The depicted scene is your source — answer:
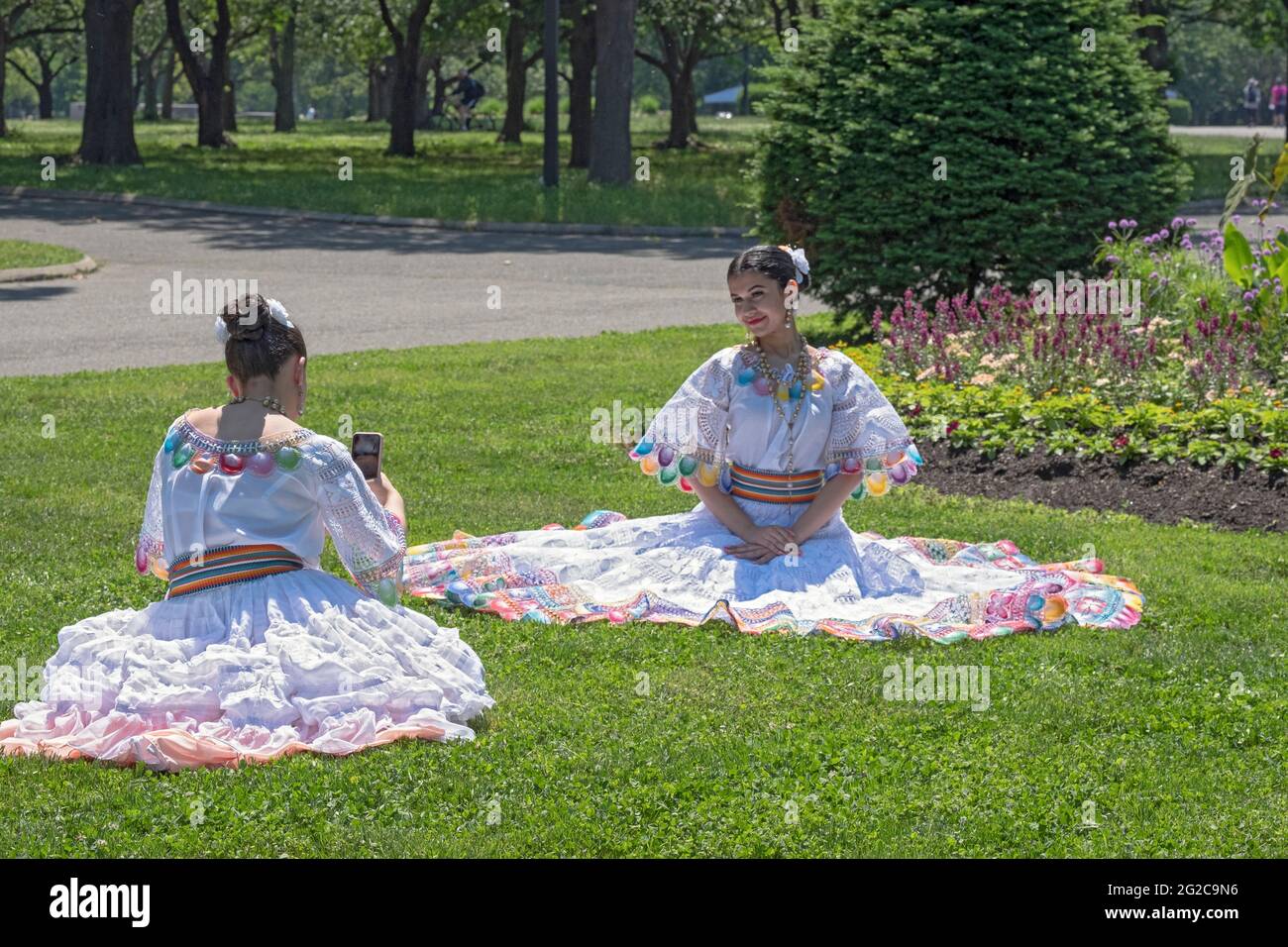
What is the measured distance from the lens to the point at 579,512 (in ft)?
28.4

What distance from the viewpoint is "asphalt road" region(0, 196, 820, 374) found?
14562 millimetres

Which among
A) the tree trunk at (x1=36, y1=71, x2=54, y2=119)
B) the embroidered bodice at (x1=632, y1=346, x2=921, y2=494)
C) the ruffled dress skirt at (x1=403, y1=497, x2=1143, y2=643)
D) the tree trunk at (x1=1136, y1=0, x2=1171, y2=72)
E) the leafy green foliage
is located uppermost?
the tree trunk at (x1=36, y1=71, x2=54, y2=119)

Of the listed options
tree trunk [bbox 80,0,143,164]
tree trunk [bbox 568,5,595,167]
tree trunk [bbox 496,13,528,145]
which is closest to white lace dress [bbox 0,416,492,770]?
tree trunk [bbox 80,0,143,164]

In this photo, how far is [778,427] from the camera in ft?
23.4

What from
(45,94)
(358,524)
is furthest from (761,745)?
(45,94)

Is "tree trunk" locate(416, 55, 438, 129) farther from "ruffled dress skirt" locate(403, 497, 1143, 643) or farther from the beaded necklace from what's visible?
the beaded necklace

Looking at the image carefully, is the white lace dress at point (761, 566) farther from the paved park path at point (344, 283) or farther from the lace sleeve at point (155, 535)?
the paved park path at point (344, 283)

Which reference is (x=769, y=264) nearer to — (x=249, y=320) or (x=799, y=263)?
(x=799, y=263)

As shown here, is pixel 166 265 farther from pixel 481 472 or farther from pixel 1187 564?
pixel 1187 564

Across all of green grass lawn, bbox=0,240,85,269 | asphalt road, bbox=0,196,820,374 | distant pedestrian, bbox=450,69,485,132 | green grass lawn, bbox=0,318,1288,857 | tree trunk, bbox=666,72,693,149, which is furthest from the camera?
distant pedestrian, bbox=450,69,485,132

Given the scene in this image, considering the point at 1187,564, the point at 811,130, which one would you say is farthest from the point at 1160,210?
the point at 1187,564

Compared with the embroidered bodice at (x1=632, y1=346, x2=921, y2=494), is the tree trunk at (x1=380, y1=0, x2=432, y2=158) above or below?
above

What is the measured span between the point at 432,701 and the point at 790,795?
1.20 m

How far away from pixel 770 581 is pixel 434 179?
2685 cm
